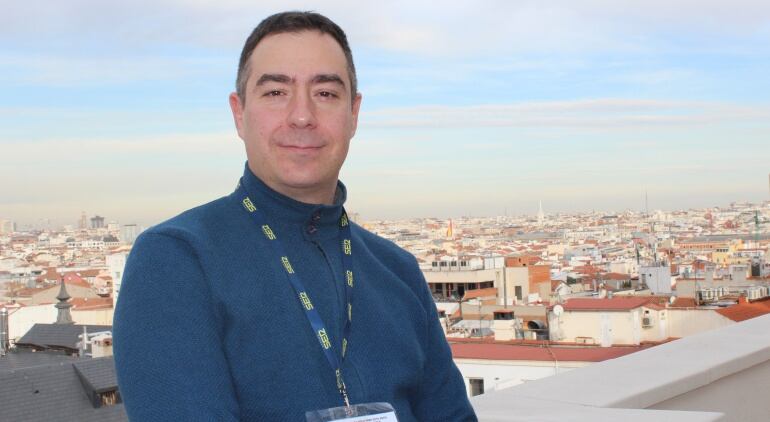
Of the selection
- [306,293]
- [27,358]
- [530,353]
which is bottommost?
[27,358]

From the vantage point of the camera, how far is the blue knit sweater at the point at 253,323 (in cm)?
82

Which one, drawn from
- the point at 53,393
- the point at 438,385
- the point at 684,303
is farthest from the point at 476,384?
the point at 438,385

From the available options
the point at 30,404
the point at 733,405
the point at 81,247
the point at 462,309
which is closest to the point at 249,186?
the point at 733,405

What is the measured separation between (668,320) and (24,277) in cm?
3812

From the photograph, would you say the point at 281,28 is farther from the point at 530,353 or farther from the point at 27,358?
the point at 27,358

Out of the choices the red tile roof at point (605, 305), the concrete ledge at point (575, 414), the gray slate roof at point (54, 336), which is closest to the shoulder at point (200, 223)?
the concrete ledge at point (575, 414)

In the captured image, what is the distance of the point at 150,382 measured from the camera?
808 mm

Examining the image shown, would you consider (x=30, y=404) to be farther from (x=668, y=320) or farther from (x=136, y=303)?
(x=136, y=303)

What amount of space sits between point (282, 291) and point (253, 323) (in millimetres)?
45

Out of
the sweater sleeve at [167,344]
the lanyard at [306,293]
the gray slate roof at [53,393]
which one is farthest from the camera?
the gray slate roof at [53,393]

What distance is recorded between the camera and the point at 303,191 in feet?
3.24

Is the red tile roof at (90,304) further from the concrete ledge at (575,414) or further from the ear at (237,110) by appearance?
the ear at (237,110)

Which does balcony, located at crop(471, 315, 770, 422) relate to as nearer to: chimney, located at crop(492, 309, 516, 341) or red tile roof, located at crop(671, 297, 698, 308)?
red tile roof, located at crop(671, 297, 698, 308)

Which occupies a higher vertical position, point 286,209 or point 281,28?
point 281,28
